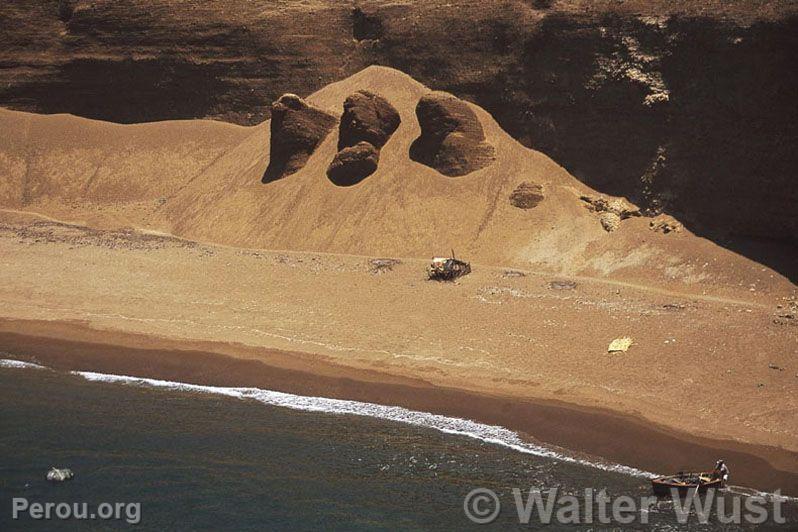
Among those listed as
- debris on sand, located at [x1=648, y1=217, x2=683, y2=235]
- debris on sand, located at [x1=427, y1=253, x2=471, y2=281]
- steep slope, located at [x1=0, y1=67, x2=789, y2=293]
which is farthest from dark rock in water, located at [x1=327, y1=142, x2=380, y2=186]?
debris on sand, located at [x1=648, y1=217, x2=683, y2=235]

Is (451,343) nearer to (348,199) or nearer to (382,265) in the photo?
(382,265)

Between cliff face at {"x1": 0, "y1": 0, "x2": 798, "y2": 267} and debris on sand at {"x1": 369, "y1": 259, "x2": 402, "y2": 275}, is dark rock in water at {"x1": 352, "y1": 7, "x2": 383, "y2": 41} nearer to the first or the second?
cliff face at {"x1": 0, "y1": 0, "x2": 798, "y2": 267}

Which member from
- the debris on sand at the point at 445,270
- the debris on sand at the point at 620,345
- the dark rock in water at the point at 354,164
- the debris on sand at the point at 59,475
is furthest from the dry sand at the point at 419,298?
the debris on sand at the point at 59,475

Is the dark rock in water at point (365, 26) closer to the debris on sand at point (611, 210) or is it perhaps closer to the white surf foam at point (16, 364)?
the debris on sand at point (611, 210)

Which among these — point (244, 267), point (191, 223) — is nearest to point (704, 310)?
point (244, 267)

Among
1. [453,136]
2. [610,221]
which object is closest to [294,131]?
[453,136]

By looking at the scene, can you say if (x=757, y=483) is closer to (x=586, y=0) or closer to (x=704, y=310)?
(x=704, y=310)
